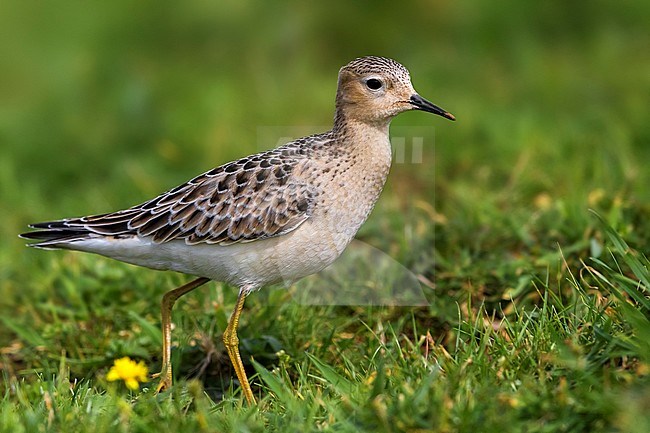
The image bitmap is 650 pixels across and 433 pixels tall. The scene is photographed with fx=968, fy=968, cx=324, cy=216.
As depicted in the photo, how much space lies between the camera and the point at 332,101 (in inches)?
418

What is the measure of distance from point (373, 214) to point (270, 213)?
228 cm

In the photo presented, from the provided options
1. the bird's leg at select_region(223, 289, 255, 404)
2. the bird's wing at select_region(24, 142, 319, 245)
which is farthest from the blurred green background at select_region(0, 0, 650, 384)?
the bird's leg at select_region(223, 289, 255, 404)

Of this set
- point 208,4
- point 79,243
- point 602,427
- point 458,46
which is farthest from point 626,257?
point 208,4

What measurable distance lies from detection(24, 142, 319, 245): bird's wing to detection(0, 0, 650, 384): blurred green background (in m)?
1.42

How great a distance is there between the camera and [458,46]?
39.5 feet

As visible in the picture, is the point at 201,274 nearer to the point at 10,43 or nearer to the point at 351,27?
the point at 351,27

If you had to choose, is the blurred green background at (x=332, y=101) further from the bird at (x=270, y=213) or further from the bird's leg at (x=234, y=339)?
the bird's leg at (x=234, y=339)

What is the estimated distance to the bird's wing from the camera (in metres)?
5.62

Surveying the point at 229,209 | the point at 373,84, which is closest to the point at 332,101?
the point at 373,84

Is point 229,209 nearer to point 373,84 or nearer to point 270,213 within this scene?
point 270,213

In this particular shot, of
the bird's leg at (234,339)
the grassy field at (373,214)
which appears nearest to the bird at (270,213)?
the bird's leg at (234,339)

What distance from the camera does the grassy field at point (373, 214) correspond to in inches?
177

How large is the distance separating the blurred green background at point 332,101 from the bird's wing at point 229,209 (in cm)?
142

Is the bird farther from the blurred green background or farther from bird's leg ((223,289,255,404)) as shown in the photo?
the blurred green background
